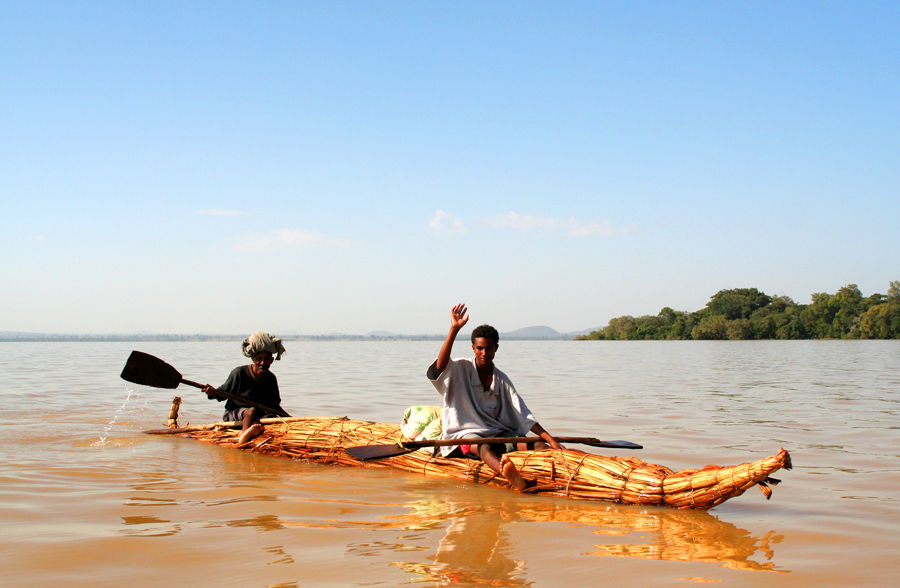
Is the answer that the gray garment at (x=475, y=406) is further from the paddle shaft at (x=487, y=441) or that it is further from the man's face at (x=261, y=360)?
the man's face at (x=261, y=360)

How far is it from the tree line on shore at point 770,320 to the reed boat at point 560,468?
197ft

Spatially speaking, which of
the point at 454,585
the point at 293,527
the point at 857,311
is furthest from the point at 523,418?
the point at 857,311

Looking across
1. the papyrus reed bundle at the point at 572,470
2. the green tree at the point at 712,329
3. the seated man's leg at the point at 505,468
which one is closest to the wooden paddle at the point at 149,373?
the papyrus reed bundle at the point at 572,470

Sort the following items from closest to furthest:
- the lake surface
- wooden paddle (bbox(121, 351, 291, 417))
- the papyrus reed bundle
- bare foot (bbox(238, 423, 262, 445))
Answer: the lake surface < the papyrus reed bundle < bare foot (bbox(238, 423, 262, 445)) < wooden paddle (bbox(121, 351, 291, 417))

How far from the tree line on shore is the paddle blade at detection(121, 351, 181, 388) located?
60.1 m

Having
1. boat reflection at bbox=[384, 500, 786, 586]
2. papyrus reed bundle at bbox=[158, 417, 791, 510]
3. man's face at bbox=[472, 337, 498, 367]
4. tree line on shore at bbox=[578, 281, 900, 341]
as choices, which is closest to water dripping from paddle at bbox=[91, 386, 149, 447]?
papyrus reed bundle at bbox=[158, 417, 791, 510]

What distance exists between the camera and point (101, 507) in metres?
5.00

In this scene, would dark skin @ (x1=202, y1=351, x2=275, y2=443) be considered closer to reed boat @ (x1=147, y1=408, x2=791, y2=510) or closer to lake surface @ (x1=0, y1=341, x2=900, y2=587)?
reed boat @ (x1=147, y1=408, x2=791, y2=510)

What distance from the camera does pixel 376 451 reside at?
607cm

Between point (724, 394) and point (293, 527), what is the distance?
36.1ft

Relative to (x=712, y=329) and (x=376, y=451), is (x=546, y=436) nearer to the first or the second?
(x=376, y=451)

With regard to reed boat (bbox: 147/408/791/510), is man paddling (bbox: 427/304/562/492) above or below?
above

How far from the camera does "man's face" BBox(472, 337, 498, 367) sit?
18.6 feet

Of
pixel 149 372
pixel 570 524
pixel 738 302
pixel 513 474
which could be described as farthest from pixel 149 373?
pixel 738 302
